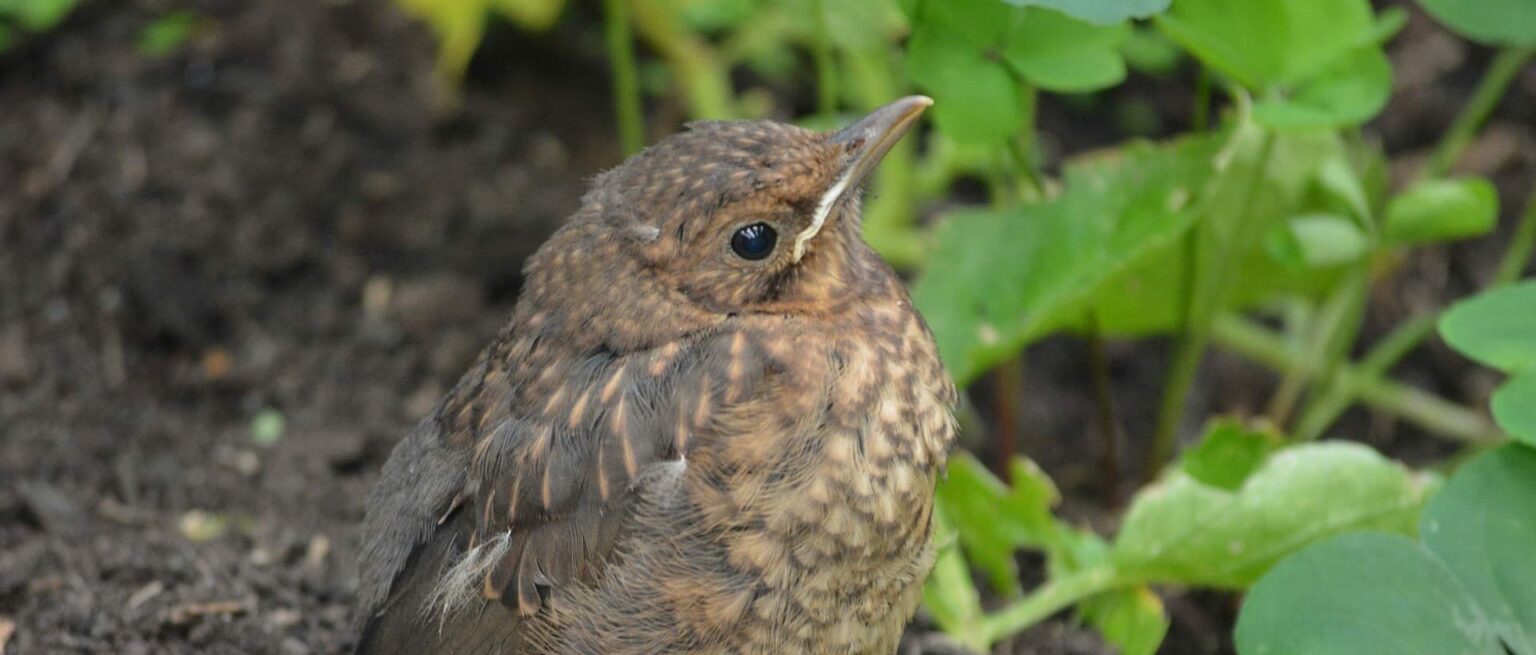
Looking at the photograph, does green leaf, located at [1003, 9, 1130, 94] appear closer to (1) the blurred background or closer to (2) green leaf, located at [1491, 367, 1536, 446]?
(1) the blurred background

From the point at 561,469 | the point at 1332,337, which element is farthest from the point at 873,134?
the point at 1332,337

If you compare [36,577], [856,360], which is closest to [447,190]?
[36,577]

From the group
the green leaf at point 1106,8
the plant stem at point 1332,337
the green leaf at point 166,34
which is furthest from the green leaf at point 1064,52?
the green leaf at point 166,34

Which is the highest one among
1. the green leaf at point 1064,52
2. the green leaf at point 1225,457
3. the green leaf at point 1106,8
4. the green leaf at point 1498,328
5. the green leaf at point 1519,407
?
the green leaf at point 1106,8

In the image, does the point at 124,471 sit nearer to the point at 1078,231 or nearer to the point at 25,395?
the point at 25,395

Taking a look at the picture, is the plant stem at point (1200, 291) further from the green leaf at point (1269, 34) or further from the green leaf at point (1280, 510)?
the green leaf at point (1280, 510)

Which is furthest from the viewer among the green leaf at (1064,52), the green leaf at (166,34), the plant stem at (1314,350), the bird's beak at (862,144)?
the green leaf at (166,34)

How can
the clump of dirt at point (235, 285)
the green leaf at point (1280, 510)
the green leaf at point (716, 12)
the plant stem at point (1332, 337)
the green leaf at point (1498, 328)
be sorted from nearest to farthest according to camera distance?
the green leaf at point (1498, 328) → the green leaf at point (1280, 510) → the clump of dirt at point (235, 285) → the plant stem at point (1332, 337) → the green leaf at point (716, 12)
